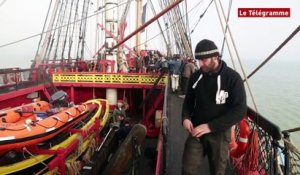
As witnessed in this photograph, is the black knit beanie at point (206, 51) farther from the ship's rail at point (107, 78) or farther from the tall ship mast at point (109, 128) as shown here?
the ship's rail at point (107, 78)

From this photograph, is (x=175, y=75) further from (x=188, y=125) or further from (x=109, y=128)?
(x=188, y=125)

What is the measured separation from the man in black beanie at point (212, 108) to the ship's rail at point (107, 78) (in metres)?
8.89

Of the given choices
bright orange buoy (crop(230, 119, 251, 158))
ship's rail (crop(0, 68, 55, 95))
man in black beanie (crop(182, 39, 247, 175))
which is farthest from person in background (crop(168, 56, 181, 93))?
man in black beanie (crop(182, 39, 247, 175))

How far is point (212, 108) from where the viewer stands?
2.85 meters

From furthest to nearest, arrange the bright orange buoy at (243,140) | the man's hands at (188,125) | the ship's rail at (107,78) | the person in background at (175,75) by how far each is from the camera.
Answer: the ship's rail at (107,78), the person in background at (175,75), the bright orange buoy at (243,140), the man's hands at (188,125)

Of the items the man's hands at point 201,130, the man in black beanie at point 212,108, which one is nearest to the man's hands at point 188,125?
the man in black beanie at point 212,108

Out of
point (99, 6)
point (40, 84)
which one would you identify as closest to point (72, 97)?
point (40, 84)

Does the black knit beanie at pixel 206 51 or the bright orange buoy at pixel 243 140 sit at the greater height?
the black knit beanie at pixel 206 51

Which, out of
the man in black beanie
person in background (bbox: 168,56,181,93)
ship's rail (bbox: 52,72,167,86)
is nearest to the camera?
the man in black beanie

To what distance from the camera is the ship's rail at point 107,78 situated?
39.3ft

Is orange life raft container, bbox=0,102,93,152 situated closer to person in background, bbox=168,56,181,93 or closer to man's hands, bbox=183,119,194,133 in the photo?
man's hands, bbox=183,119,194,133

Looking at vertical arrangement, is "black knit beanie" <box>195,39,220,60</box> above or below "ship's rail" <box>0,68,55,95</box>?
above

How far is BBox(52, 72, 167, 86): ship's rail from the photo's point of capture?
39.3 feet

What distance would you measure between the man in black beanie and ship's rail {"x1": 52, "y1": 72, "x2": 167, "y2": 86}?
8.89 m
